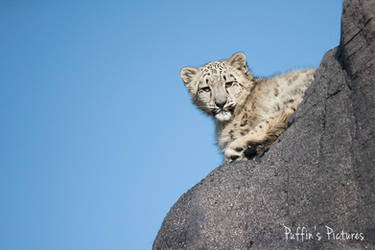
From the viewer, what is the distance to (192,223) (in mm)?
5113

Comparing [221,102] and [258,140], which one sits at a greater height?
[221,102]

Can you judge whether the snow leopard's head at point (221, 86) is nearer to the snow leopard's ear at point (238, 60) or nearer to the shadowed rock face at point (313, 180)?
the snow leopard's ear at point (238, 60)

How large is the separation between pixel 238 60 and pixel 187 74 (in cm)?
92

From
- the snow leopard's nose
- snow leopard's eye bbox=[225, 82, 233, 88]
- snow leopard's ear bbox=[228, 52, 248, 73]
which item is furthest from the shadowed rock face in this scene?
snow leopard's ear bbox=[228, 52, 248, 73]

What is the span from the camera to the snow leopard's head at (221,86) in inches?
281

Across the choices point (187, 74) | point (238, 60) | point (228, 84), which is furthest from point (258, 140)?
point (187, 74)

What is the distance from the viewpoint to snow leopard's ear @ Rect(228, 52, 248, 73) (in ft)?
25.4

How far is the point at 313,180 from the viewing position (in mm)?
4395

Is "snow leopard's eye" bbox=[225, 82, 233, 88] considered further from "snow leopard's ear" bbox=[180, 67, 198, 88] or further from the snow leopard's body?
"snow leopard's ear" bbox=[180, 67, 198, 88]

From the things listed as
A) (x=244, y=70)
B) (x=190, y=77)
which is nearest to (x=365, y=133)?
(x=244, y=70)

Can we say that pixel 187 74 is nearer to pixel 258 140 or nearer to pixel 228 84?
pixel 228 84

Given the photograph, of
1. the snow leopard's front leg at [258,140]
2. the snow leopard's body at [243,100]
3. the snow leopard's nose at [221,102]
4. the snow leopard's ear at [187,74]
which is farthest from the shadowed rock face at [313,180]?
the snow leopard's ear at [187,74]

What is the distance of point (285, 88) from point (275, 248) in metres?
2.84

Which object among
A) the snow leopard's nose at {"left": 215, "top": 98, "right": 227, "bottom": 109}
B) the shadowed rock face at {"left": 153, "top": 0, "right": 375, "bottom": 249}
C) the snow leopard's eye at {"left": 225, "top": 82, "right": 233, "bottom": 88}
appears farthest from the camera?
the snow leopard's eye at {"left": 225, "top": 82, "right": 233, "bottom": 88}
